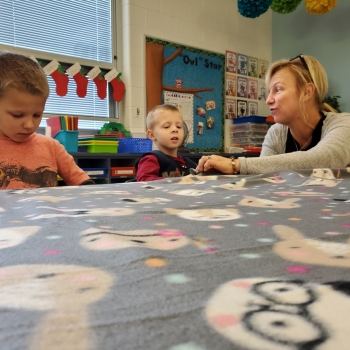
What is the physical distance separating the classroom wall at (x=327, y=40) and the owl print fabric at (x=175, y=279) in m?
2.89

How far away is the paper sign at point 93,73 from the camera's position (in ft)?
8.43

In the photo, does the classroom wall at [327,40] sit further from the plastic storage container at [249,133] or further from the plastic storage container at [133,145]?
the plastic storage container at [133,145]

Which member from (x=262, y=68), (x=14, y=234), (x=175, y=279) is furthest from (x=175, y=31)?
(x=175, y=279)

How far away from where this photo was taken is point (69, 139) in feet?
6.97

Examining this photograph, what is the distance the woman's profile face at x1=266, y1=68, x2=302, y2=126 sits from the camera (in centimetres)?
136

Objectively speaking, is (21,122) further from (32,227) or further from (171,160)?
(32,227)

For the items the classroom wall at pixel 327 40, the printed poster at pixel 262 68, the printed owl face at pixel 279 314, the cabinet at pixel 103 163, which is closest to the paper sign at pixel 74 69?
the cabinet at pixel 103 163

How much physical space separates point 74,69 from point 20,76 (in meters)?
1.54

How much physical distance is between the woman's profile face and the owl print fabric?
0.92 metres

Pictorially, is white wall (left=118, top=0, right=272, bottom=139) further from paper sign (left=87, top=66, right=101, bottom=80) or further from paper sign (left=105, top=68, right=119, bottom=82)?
paper sign (left=87, top=66, right=101, bottom=80)

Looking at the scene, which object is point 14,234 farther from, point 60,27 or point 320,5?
point 320,5

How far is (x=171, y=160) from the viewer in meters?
1.41

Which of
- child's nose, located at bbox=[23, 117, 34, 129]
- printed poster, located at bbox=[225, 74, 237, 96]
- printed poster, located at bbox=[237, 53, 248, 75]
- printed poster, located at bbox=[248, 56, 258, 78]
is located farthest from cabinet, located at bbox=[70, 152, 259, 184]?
printed poster, located at bbox=[248, 56, 258, 78]

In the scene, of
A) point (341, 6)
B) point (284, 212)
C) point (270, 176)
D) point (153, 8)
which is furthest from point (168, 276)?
point (341, 6)
